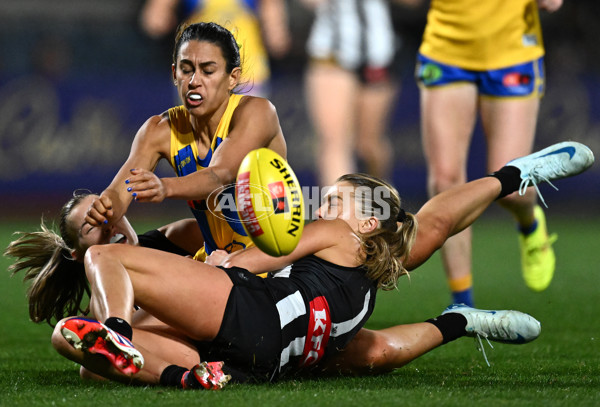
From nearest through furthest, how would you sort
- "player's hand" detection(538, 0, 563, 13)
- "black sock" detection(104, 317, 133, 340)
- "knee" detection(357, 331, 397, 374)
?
"black sock" detection(104, 317, 133, 340)
"knee" detection(357, 331, 397, 374)
"player's hand" detection(538, 0, 563, 13)

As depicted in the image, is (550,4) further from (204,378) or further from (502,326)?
(204,378)

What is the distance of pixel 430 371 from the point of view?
3.68 metres

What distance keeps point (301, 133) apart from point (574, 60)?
15.4ft

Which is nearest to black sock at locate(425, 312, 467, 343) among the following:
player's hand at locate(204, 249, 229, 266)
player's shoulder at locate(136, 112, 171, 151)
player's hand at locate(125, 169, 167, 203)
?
player's hand at locate(204, 249, 229, 266)

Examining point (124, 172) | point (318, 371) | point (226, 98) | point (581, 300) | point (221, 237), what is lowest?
point (581, 300)

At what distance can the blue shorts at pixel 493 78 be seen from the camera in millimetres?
5160

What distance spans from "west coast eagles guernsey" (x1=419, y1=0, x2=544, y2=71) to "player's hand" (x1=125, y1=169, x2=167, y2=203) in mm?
2428

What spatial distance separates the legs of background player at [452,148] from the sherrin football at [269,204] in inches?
77.0

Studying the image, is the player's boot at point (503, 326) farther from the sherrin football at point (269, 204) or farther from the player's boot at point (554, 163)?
the sherrin football at point (269, 204)

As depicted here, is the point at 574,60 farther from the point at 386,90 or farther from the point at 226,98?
the point at 226,98

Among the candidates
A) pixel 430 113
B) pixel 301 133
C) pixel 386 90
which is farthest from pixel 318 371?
pixel 301 133

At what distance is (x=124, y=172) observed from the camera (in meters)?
3.81

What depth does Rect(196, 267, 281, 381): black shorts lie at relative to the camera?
124 inches

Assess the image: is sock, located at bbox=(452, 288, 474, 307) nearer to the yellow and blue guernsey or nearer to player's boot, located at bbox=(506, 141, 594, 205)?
player's boot, located at bbox=(506, 141, 594, 205)
